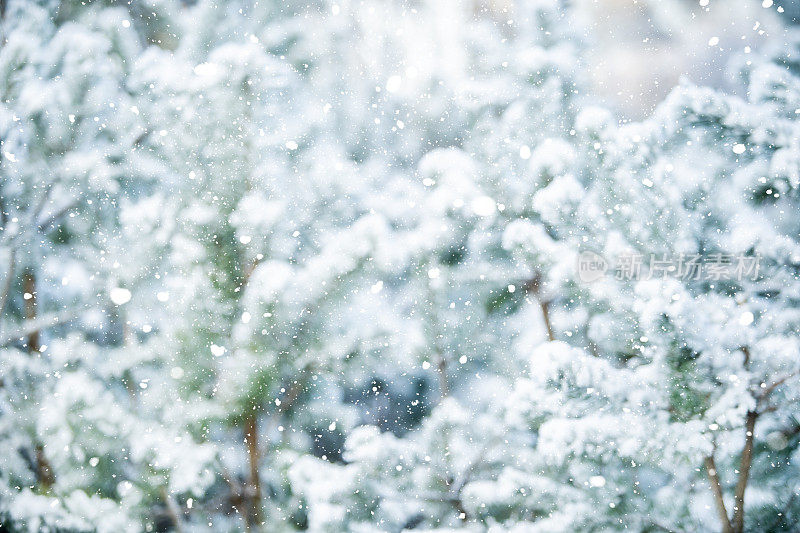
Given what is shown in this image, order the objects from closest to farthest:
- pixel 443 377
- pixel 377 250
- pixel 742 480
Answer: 1. pixel 742 480
2. pixel 377 250
3. pixel 443 377

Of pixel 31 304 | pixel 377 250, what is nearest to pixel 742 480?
pixel 377 250

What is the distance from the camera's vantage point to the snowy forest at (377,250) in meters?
0.76

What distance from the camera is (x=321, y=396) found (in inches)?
38.6

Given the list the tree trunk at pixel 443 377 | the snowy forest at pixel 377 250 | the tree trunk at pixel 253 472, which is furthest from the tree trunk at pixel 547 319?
the tree trunk at pixel 253 472

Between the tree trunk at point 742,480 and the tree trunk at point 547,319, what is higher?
the tree trunk at point 547,319

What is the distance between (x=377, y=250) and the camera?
846 mm

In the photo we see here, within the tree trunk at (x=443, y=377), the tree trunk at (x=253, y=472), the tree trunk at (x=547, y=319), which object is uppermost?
the tree trunk at (x=547, y=319)

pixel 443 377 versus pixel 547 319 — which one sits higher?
pixel 547 319

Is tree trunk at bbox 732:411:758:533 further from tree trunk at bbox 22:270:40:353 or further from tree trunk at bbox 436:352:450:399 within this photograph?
tree trunk at bbox 22:270:40:353

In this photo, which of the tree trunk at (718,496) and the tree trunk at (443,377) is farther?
the tree trunk at (443,377)

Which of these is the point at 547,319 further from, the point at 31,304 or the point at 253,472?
the point at 31,304

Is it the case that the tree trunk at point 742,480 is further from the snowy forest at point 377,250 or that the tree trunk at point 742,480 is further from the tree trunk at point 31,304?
the tree trunk at point 31,304

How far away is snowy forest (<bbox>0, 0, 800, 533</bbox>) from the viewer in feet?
2.48

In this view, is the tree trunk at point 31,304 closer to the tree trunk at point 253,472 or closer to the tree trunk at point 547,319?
the tree trunk at point 253,472
